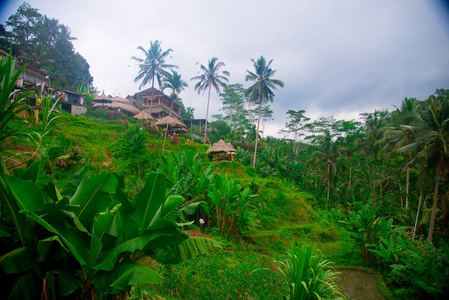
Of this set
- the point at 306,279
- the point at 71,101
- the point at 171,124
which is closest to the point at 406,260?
the point at 306,279

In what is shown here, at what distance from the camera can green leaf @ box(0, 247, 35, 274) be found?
1524mm

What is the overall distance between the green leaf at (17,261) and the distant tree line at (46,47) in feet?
88.3

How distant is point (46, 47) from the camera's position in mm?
27016

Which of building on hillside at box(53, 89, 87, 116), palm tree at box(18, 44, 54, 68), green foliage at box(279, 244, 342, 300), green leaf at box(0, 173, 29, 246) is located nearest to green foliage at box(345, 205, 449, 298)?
green foliage at box(279, 244, 342, 300)

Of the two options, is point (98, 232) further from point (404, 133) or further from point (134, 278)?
point (404, 133)

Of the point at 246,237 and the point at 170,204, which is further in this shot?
the point at 246,237

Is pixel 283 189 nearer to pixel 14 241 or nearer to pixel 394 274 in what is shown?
pixel 394 274

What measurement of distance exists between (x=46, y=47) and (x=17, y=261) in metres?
36.0

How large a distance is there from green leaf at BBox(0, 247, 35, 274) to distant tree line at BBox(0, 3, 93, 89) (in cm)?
2690

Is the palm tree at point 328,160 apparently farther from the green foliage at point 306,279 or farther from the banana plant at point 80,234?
the banana plant at point 80,234

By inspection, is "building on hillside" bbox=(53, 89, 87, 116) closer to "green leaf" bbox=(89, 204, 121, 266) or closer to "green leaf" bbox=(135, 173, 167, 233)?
"green leaf" bbox=(135, 173, 167, 233)

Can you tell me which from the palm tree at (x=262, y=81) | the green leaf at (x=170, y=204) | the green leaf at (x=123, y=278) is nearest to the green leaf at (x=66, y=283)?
the green leaf at (x=123, y=278)

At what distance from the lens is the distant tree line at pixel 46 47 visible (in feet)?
76.9

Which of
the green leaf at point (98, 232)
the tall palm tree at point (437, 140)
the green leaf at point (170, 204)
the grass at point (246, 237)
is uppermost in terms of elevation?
the tall palm tree at point (437, 140)
